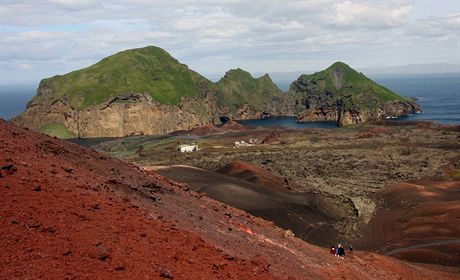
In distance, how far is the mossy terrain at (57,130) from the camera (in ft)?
630

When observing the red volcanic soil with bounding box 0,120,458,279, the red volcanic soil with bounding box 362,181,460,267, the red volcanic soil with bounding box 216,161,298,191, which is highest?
the red volcanic soil with bounding box 0,120,458,279

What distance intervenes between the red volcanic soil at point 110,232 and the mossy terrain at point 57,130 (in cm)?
17057

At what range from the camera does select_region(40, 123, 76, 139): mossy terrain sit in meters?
192

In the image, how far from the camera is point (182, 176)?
223ft

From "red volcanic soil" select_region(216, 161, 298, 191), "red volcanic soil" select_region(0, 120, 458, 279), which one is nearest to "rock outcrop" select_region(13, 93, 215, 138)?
"red volcanic soil" select_region(216, 161, 298, 191)

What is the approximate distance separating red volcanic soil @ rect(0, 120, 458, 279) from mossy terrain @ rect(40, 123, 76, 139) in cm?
17057

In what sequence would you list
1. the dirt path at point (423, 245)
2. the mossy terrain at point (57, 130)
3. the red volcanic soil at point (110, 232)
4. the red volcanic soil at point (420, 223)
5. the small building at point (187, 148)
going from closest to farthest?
the red volcanic soil at point (110, 232), the red volcanic soil at point (420, 223), the dirt path at point (423, 245), the small building at point (187, 148), the mossy terrain at point (57, 130)

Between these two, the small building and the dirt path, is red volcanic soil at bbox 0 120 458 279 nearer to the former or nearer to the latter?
the dirt path

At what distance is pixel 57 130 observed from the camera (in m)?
194

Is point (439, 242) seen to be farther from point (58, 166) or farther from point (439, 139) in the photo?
point (439, 139)

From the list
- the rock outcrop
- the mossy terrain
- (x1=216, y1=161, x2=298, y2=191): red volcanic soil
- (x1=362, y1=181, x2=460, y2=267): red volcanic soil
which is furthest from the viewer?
the rock outcrop

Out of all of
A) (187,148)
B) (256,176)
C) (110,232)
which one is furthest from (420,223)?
(187,148)

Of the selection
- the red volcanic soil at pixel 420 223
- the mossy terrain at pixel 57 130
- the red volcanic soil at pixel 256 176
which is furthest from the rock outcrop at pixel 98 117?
the red volcanic soil at pixel 420 223

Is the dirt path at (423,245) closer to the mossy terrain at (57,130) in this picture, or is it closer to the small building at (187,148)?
the small building at (187,148)
